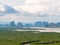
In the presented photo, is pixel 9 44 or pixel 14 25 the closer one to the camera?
pixel 9 44

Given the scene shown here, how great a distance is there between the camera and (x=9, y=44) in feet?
105

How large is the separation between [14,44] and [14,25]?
60287 millimetres

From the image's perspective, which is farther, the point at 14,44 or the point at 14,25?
the point at 14,25

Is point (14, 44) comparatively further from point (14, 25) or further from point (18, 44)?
point (14, 25)

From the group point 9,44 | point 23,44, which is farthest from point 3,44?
point 23,44

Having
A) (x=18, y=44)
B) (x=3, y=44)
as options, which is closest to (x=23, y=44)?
(x=18, y=44)

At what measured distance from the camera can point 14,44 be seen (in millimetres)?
31766

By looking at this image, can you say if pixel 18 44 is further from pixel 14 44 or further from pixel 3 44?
pixel 3 44

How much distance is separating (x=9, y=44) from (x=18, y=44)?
1.71m

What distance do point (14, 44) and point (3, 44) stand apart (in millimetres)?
2232

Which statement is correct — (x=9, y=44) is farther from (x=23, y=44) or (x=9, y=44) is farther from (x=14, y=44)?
(x=23, y=44)

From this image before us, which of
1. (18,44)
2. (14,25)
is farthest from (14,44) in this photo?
(14,25)

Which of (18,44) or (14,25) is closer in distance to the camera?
(18,44)

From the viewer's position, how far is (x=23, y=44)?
33438 mm
